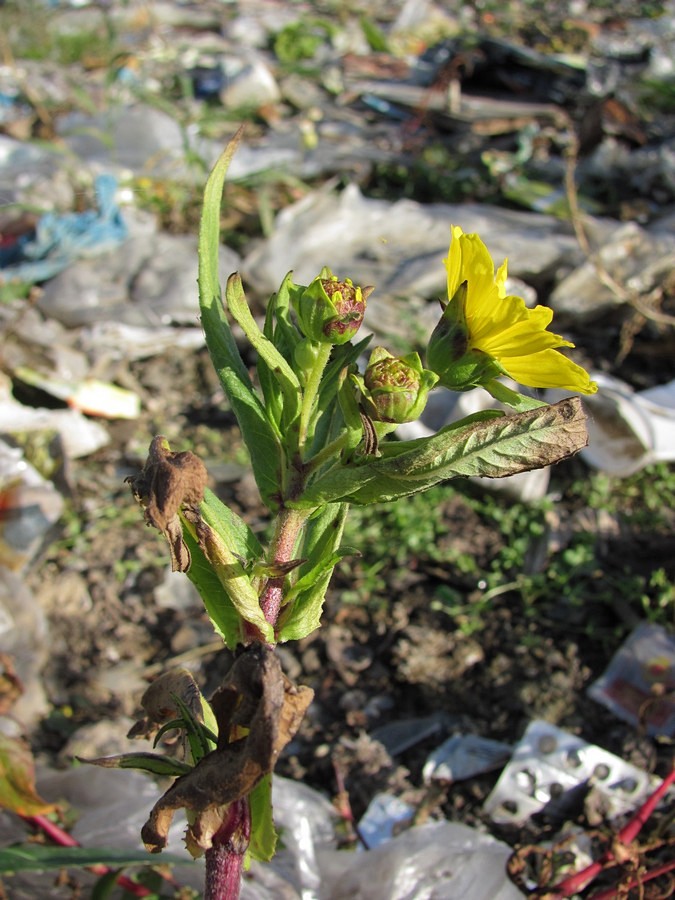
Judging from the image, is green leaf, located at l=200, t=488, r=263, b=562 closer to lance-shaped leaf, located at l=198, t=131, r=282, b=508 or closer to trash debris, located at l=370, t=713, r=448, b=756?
lance-shaped leaf, located at l=198, t=131, r=282, b=508

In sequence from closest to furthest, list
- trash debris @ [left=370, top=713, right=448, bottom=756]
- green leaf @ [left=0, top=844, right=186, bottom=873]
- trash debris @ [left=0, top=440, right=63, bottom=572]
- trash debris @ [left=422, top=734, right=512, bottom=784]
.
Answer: green leaf @ [left=0, top=844, right=186, bottom=873] → trash debris @ [left=422, top=734, right=512, bottom=784] → trash debris @ [left=370, top=713, right=448, bottom=756] → trash debris @ [left=0, top=440, right=63, bottom=572]

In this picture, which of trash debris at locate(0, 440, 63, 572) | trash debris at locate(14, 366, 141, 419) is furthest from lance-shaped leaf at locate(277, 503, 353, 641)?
trash debris at locate(14, 366, 141, 419)

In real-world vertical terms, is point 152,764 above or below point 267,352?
below

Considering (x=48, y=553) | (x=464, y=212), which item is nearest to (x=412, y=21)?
(x=464, y=212)

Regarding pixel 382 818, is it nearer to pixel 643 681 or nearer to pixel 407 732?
pixel 407 732

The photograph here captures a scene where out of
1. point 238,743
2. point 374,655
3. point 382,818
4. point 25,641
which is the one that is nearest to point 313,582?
point 238,743

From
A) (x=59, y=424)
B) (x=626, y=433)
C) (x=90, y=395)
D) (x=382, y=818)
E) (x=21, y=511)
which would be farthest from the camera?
(x=90, y=395)

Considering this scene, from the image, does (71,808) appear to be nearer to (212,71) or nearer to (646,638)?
(646,638)

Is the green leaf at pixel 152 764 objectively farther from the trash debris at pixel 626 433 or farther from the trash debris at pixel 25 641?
the trash debris at pixel 626 433
